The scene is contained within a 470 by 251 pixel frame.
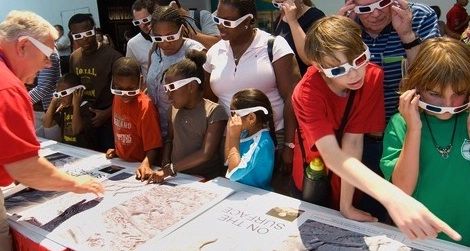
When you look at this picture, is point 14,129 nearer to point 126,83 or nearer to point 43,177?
point 43,177

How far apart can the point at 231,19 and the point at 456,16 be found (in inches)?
172

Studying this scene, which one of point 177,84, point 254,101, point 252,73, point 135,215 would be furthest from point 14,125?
point 252,73

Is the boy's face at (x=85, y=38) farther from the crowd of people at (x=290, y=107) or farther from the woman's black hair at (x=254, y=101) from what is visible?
the woman's black hair at (x=254, y=101)

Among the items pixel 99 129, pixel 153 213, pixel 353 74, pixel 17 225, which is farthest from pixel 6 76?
pixel 99 129

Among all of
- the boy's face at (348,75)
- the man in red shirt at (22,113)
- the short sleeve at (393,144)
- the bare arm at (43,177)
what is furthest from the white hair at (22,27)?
the short sleeve at (393,144)

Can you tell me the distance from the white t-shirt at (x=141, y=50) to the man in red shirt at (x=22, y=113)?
890 millimetres

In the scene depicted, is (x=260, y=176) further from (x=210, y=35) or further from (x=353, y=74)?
(x=210, y=35)

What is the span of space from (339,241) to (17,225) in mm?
1151

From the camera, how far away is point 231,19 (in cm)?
191

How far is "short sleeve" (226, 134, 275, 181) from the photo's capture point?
1660 millimetres

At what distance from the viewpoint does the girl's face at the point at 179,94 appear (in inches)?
76.1

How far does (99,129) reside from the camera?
2.62m

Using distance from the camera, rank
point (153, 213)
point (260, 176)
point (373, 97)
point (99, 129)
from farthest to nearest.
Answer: point (99, 129) → point (260, 176) → point (153, 213) → point (373, 97)

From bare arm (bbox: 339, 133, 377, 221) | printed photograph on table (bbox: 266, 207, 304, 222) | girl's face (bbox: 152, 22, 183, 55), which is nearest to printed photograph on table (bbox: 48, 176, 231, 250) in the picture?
printed photograph on table (bbox: 266, 207, 304, 222)
